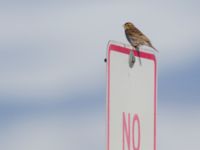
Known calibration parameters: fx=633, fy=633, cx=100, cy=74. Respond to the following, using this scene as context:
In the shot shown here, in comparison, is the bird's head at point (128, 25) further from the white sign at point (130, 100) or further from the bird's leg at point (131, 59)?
the bird's leg at point (131, 59)

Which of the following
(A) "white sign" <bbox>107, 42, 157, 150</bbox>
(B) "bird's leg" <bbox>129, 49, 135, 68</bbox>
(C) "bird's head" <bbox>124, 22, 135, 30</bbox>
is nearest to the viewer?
(A) "white sign" <bbox>107, 42, 157, 150</bbox>

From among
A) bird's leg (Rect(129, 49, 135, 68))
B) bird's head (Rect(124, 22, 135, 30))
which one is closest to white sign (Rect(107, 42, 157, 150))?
bird's leg (Rect(129, 49, 135, 68))

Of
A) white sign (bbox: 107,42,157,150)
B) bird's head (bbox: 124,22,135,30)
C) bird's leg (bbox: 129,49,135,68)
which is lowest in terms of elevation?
white sign (bbox: 107,42,157,150)

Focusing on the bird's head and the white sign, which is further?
the bird's head

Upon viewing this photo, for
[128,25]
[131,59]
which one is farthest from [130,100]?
[128,25]

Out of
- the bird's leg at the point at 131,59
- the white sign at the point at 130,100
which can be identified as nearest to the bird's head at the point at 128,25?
the white sign at the point at 130,100

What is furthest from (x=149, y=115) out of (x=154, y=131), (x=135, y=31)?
(x=135, y=31)

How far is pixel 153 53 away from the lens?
535 centimetres

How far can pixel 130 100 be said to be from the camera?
15.5 ft

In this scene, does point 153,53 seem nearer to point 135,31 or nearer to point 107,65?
point 107,65

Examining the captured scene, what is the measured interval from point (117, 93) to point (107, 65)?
239 mm

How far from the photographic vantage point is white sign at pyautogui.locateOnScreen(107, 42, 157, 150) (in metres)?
4.42

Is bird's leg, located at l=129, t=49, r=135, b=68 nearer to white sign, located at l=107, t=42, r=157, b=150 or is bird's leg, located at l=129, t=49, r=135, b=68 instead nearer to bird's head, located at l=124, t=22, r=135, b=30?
white sign, located at l=107, t=42, r=157, b=150

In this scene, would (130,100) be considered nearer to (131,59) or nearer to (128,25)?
(131,59)
